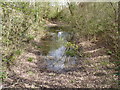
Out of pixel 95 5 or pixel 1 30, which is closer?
pixel 1 30

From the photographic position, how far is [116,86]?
4535 millimetres

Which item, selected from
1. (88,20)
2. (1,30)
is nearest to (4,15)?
(1,30)

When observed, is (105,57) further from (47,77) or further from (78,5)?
(78,5)

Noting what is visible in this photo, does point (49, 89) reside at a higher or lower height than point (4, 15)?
lower

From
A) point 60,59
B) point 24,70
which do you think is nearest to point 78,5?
point 60,59

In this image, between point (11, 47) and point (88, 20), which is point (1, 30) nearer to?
point (11, 47)

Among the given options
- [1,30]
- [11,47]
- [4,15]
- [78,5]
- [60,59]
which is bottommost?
[60,59]

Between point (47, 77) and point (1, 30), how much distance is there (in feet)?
8.92

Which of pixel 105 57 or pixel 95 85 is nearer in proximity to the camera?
pixel 95 85

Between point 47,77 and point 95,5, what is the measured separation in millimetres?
6901

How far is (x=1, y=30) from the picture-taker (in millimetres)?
4930

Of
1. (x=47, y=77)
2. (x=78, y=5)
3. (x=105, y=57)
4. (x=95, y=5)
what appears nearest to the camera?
(x=47, y=77)

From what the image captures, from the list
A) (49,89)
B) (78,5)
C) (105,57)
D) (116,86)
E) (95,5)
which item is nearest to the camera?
(116,86)

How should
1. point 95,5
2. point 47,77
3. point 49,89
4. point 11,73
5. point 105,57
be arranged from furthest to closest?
point 95,5 → point 105,57 → point 47,77 → point 11,73 → point 49,89
